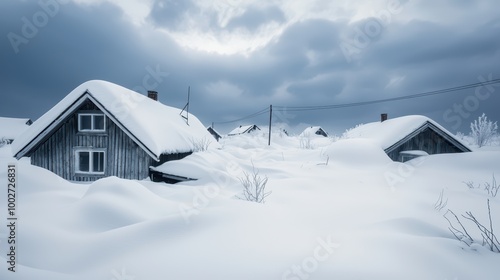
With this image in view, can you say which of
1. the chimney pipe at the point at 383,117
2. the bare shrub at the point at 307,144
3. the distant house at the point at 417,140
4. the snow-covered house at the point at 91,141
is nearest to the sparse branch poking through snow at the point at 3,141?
the snow-covered house at the point at 91,141

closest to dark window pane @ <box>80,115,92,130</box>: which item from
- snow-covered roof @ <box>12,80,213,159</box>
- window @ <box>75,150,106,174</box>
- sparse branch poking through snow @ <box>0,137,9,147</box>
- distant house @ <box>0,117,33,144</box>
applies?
snow-covered roof @ <box>12,80,213,159</box>

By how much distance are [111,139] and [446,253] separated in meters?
12.2

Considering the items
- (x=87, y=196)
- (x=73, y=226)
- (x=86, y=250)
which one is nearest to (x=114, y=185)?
(x=87, y=196)

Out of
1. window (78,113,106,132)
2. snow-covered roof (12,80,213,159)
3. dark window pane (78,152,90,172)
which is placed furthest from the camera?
dark window pane (78,152,90,172)

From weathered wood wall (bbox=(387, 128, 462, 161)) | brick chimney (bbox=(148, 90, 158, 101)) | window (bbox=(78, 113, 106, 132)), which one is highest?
brick chimney (bbox=(148, 90, 158, 101))

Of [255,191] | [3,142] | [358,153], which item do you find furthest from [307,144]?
[3,142]

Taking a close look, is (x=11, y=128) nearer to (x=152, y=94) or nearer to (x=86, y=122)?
(x=152, y=94)

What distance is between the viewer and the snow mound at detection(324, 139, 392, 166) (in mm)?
12120

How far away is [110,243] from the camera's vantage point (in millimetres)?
3109

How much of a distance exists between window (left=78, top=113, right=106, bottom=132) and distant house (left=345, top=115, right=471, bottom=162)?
623 inches

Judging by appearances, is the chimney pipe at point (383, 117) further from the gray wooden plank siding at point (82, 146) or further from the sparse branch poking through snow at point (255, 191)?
the gray wooden plank siding at point (82, 146)

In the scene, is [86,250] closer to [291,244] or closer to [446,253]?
[291,244]

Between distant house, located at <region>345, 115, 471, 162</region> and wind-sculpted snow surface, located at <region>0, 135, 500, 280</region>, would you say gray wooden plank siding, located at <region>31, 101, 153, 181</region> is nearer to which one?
wind-sculpted snow surface, located at <region>0, 135, 500, 280</region>

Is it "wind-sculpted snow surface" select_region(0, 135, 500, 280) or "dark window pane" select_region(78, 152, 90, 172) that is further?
"dark window pane" select_region(78, 152, 90, 172)
